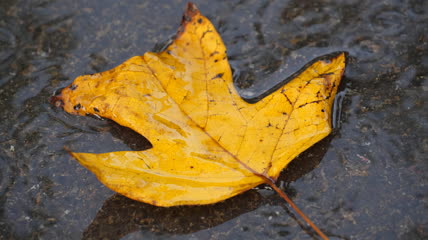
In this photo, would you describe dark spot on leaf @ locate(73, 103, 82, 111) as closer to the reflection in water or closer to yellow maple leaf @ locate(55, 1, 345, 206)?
yellow maple leaf @ locate(55, 1, 345, 206)

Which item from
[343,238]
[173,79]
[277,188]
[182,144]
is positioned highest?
[173,79]

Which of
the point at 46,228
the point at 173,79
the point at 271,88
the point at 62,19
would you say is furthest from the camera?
the point at 62,19

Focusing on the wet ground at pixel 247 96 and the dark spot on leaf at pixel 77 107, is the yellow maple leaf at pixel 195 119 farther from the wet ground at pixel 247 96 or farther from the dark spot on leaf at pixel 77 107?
the wet ground at pixel 247 96

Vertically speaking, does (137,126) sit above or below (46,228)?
above

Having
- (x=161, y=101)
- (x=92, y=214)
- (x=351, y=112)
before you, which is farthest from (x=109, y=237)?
(x=351, y=112)

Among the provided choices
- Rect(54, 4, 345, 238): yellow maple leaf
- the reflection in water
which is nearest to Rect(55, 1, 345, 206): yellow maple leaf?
Rect(54, 4, 345, 238): yellow maple leaf

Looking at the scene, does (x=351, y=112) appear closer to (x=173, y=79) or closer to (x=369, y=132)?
(x=369, y=132)

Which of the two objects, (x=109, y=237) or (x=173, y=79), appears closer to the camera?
(x=109, y=237)

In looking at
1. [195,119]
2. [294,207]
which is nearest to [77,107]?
[195,119]
